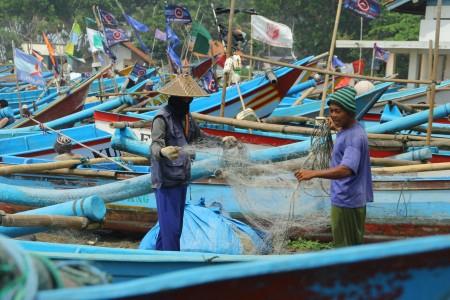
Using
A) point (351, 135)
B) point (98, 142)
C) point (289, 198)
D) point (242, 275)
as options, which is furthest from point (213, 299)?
point (98, 142)

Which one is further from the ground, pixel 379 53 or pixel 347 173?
pixel 379 53

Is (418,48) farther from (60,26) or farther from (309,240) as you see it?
(60,26)

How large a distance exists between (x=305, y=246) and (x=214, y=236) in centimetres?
109

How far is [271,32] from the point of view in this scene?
10.4m

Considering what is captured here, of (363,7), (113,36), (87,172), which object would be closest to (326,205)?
(87,172)

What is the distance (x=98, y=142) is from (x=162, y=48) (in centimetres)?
3147

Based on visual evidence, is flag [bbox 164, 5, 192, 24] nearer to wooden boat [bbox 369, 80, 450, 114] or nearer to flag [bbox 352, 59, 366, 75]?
wooden boat [bbox 369, 80, 450, 114]

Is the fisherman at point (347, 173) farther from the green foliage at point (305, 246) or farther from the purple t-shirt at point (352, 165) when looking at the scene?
the green foliage at point (305, 246)

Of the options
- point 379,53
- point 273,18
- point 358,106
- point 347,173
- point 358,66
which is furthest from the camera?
point 273,18

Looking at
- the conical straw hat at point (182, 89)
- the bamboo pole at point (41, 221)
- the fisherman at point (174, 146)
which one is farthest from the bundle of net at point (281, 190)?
the bamboo pole at point (41, 221)

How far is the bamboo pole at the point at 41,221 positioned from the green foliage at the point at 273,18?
54.2 feet

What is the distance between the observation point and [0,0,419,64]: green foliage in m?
33.2

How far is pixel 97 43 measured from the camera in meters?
21.3

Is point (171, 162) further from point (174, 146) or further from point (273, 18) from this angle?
point (273, 18)
